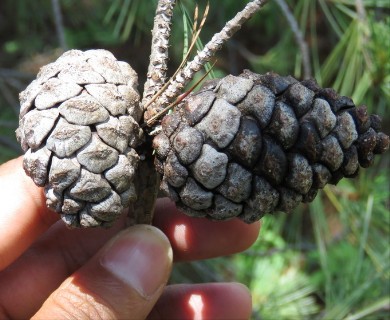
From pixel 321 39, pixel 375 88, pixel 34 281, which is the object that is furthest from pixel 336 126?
pixel 321 39

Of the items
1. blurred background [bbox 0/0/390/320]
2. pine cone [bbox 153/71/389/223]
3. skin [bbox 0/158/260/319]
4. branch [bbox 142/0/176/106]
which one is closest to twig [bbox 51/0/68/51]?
blurred background [bbox 0/0/390/320]

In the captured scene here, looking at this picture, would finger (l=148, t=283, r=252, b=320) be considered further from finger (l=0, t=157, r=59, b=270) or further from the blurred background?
finger (l=0, t=157, r=59, b=270)

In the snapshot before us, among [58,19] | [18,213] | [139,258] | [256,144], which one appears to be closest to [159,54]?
[256,144]

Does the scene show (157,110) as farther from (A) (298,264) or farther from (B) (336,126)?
(A) (298,264)

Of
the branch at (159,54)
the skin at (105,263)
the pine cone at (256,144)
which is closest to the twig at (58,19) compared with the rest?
the skin at (105,263)

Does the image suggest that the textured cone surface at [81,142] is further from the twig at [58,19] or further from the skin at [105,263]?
the twig at [58,19]

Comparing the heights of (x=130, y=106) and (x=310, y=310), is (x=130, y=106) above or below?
above

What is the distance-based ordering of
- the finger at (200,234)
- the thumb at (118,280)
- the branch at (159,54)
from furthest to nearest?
the finger at (200,234)
the thumb at (118,280)
the branch at (159,54)
